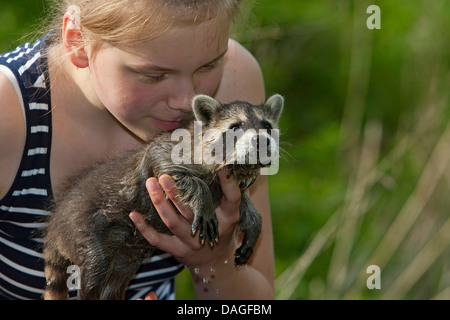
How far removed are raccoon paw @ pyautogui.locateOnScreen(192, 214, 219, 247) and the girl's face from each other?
52cm

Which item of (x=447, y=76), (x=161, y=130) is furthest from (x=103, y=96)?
(x=447, y=76)

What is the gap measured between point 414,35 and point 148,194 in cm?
421

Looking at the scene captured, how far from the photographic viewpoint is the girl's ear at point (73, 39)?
3295 mm

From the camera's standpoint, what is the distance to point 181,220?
3.38 m

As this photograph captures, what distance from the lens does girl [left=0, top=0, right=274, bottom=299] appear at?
10.2 ft

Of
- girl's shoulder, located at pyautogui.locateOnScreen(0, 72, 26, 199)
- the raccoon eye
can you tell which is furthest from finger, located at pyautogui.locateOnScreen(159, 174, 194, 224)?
girl's shoulder, located at pyautogui.locateOnScreen(0, 72, 26, 199)

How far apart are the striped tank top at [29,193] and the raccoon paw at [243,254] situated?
0.57 m

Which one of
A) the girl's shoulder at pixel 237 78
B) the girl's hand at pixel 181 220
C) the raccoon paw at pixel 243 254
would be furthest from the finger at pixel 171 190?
the girl's shoulder at pixel 237 78

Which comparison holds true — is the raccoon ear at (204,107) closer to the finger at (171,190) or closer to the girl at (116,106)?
the girl at (116,106)

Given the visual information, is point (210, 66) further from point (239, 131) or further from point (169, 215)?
point (169, 215)

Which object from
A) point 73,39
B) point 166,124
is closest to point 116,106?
point 166,124

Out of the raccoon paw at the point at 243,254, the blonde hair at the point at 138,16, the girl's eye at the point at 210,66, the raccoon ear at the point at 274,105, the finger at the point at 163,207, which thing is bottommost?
the raccoon paw at the point at 243,254

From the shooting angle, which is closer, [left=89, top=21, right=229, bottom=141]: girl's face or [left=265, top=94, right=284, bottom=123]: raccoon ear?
[left=89, top=21, right=229, bottom=141]: girl's face

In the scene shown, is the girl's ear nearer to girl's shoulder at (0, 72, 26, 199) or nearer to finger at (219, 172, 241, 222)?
girl's shoulder at (0, 72, 26, 199)
